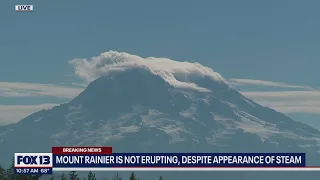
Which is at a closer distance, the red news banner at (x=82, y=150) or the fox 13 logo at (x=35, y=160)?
the fox 13 logo at (x=35, y=160)

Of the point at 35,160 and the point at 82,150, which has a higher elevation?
the point at 82,150

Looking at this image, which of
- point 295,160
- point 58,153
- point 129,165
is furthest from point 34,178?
point 295,160

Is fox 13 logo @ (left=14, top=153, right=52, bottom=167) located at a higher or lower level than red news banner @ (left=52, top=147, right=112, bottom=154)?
lower

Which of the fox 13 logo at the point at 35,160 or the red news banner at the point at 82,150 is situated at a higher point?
the red news banner at the point at 82,150

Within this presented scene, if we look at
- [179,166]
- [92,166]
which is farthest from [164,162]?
[92,166]

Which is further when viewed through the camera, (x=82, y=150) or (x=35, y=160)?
(x=82, y=150)

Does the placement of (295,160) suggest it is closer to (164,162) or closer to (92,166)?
(164,162)

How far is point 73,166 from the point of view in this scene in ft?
473

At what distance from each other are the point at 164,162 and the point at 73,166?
1809 centimetres

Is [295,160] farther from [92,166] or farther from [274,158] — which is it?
[92,166]

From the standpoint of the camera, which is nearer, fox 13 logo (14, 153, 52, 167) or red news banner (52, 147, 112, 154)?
fox 13 logo (14, 153, 52, 167)

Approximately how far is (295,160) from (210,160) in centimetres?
1806

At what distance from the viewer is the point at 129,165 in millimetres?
146000

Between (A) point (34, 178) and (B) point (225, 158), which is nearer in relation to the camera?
(B) point (225, 158)
